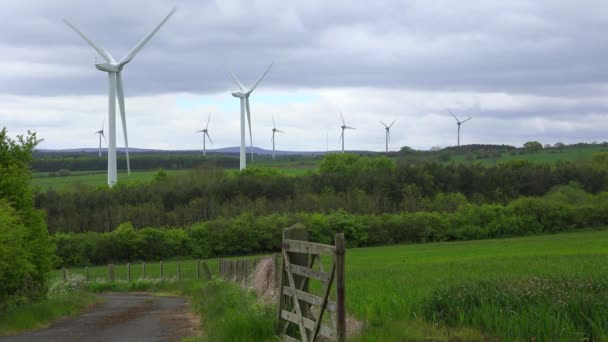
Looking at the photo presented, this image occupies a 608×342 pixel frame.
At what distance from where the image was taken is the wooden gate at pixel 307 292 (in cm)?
1149

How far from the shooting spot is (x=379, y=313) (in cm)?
1419

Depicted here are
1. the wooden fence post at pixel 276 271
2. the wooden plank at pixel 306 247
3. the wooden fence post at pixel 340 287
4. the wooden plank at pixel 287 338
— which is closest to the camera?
the wooden fence post at pixel 340 287

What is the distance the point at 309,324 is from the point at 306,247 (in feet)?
3.95

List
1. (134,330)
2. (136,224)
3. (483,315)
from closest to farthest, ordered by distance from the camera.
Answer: (483,315) < (134,330) < (136,224)

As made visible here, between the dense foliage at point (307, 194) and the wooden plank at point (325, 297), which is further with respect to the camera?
the dense foliage at point (307, 194)

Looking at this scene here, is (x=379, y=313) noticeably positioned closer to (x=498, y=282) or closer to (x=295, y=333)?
(x=295, y=333)

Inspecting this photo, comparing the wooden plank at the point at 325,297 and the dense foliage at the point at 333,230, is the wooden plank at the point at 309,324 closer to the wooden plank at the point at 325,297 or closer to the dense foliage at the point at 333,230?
the wooden plank at the point at 325,297

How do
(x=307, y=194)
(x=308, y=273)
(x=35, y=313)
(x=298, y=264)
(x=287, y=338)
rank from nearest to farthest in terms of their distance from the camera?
1. (x=308, y=273)
2. (x=287, y=338)
3. (x=298, y=264)
4. (x=35, y=313)
5. (x=307, y=194)

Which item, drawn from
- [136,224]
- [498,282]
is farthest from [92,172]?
[498,282]

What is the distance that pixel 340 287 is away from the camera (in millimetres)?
11375

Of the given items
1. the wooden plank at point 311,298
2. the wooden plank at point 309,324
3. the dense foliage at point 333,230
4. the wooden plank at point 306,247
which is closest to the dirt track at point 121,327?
the wooden plank at point 309,324

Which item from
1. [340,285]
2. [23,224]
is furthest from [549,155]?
[340,285]

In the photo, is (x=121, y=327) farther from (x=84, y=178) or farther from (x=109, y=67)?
(x=84, y=178)

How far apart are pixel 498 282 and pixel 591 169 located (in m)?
117
